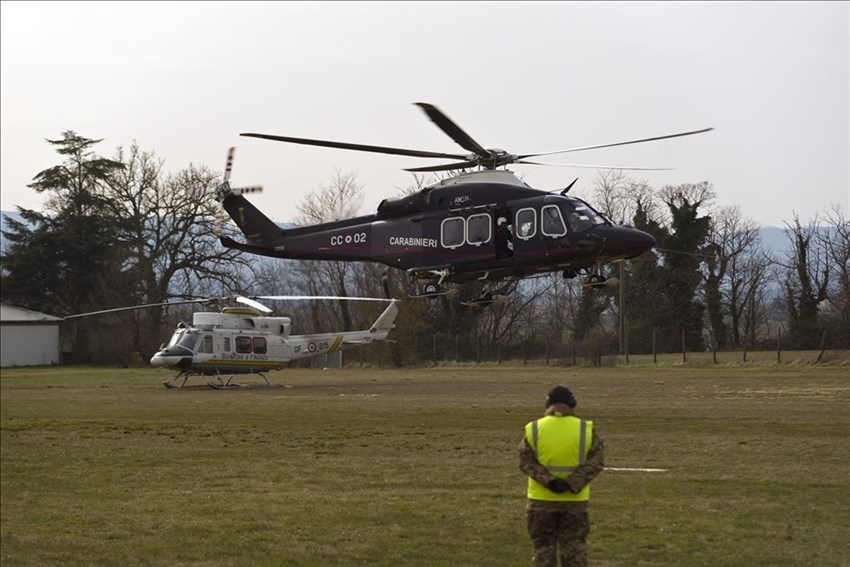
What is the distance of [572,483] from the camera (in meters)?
10.2

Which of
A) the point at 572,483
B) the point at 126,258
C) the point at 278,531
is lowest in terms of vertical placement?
the point at 278,531

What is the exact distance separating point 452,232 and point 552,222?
2.75m

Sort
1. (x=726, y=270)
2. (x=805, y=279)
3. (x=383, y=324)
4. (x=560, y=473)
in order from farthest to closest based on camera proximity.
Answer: (x=383, y=324), (x=726, y=270), (x=805, y=279), (x=560, y=473)

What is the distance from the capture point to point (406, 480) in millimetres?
19750

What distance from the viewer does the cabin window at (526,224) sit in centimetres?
2794

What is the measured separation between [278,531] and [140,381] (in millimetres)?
38790

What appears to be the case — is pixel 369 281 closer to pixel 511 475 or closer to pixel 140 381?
pixel 140 381

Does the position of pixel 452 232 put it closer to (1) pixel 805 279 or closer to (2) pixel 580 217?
(2) pixel 580 217

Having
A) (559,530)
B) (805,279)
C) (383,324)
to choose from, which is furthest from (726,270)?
(559,530)

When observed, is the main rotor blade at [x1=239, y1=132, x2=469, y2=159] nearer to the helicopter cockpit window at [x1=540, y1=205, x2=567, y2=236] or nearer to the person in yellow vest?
the helicopter cockpit window at [x1=540, y1=205, x2=567, y2=236]

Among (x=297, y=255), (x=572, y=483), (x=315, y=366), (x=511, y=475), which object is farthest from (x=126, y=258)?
(x=315, y=366)

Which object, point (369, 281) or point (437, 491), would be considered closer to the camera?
point (437, 491)

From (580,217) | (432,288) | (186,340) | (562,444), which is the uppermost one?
(580,217)

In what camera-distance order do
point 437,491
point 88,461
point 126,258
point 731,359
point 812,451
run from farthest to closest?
point 731,359 < point 126,258 < point 88,461 < point 812,451 < point 437,491
